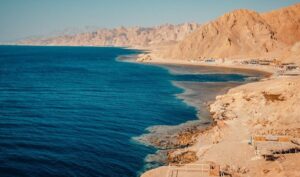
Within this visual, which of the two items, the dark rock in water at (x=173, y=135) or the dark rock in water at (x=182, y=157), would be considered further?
the dark rock in water at (x=173, y=135)

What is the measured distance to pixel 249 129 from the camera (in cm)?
4753

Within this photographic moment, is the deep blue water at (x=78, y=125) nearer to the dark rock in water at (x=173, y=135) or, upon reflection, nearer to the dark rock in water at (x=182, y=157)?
the dark rock in water at (x=173, y=135)

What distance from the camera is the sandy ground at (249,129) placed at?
32.7m

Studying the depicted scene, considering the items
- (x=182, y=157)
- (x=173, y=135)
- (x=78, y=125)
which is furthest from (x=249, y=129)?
(x=78, y=125)

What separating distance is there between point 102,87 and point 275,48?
137 metres

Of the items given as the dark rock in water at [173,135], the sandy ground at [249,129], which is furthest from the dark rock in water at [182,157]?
the dark rock in water at [173,135]

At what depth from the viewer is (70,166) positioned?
37.0 metres

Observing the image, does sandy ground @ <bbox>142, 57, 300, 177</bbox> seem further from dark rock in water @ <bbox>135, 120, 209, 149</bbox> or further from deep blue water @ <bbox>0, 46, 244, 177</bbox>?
deep blue water @ <bbox>0, 46, 244, 177</bbox>

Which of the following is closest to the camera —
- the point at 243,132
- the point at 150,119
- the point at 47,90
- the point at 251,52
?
the point at 243,132

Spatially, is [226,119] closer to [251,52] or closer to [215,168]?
[215,168]

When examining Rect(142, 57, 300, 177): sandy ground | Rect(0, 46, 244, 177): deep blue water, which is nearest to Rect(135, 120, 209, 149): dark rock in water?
Rect(0, 46, 244, 177): deep blue water

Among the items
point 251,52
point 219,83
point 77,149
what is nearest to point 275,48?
point 251,52

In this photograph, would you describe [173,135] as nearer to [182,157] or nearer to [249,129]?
[182,157]

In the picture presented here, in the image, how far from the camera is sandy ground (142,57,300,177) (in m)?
32.7
